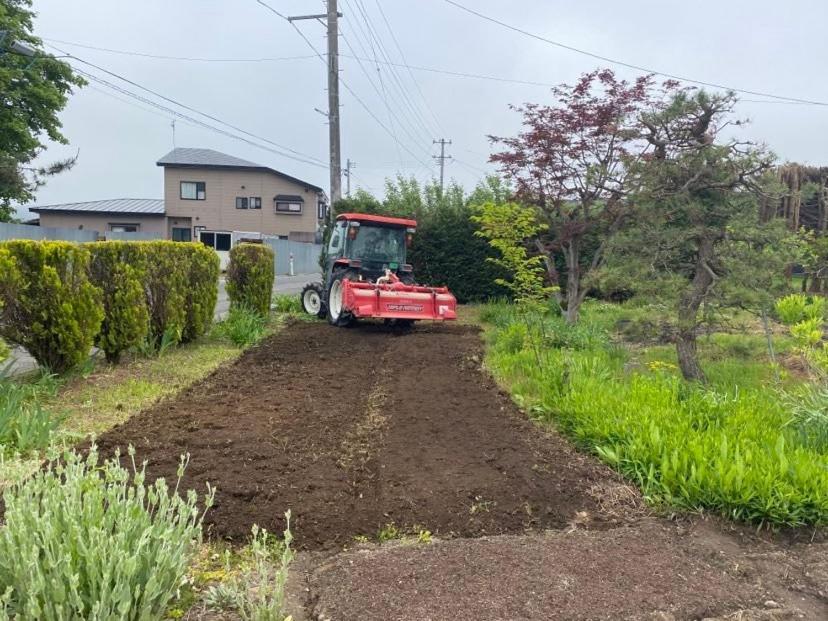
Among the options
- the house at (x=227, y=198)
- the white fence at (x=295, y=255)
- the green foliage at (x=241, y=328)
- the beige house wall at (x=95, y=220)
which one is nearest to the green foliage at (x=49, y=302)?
the green foliage at (x=241, y=328)

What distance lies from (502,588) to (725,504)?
163cm

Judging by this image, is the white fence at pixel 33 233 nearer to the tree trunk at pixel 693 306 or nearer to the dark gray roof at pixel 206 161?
the dark gray roof at pixel 206 161

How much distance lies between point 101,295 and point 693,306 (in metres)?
6.29

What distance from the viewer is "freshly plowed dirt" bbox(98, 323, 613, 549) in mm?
3590

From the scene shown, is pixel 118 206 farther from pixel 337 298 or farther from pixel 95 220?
pixel 337 298

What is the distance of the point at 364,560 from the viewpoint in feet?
9.78

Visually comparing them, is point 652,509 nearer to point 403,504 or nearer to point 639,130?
point 403,504

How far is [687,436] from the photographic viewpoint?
14.1ft

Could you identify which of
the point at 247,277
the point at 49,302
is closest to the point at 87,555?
the point at 49,302

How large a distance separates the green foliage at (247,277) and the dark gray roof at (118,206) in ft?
109

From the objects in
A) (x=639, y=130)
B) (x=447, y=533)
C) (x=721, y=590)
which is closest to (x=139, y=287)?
(x=447, y=533)

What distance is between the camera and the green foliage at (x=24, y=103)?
81.4ft

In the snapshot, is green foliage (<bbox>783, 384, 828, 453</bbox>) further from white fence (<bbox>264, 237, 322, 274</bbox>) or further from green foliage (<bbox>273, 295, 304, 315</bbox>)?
white fence (<bbox>264, 237, 322, 274</bbox>)

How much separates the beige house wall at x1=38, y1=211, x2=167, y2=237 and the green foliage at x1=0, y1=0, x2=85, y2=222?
14.1 meters
